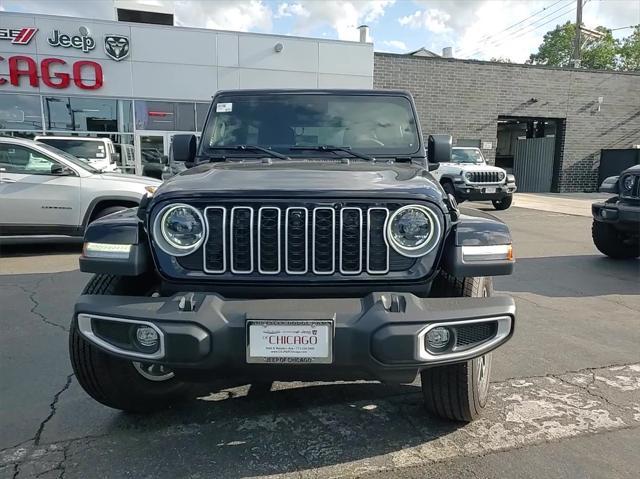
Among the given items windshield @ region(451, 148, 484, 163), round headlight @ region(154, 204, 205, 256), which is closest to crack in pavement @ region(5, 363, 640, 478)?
round headlight @ region(154, 204, 205, 256)

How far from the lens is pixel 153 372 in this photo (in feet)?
9.47

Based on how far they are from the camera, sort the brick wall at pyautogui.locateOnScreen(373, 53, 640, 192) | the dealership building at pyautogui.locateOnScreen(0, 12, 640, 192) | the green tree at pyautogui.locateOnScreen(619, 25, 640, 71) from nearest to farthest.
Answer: the dealership building at pyautogui.locateOnScreen(0, 12, 640, 192), the brick wall at pyautogui.locateOnScreen(373, 53, 640, 192), the green tree at pyautogui.locateOnScreen(619, 25, 640, 71)

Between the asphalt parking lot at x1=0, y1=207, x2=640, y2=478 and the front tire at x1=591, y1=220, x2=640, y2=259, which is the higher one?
the front tire at x1=591, y1=220, x2=640, y2=259

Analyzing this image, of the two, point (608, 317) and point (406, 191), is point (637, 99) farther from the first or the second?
point (406, 191)

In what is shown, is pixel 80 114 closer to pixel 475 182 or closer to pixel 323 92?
pixel 475 182

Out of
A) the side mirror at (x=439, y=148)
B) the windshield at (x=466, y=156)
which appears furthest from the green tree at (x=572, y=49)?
the side mirror at (x=439, y=148)

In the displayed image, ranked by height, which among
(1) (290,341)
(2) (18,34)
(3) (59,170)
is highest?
(2) (18,34)

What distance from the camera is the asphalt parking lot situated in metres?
2.42

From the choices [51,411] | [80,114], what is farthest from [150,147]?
[51,411]

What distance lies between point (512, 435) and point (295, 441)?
115 centimetres

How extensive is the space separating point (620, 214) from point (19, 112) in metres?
15.6

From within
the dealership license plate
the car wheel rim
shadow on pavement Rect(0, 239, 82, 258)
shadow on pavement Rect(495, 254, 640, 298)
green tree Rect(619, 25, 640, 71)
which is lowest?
shadow on pavement Rect(495, 254, 640, 298)

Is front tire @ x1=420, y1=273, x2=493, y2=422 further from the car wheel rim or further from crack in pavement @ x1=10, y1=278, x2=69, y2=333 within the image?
crack in pavement @ x1=10, y1=278, x2=69, y2=333

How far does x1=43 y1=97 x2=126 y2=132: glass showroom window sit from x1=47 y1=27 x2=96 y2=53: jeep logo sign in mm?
1484
